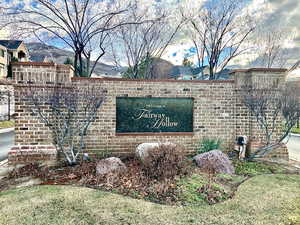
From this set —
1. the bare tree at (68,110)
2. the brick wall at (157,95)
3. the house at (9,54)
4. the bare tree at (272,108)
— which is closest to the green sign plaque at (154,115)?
the brick wall at (157,95)

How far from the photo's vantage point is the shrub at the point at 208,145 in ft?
19.2

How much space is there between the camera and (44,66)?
515 cm

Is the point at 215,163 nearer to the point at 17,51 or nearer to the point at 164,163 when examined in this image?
the point at 164,163

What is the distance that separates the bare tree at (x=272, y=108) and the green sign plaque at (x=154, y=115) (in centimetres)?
190

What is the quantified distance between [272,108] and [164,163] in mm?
4297

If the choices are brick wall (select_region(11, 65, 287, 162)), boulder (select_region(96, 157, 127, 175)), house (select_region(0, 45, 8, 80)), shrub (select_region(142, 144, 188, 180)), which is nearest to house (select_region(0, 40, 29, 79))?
house (select_region(0, 45, 8, 80))

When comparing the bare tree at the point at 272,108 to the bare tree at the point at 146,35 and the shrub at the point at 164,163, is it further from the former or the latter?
the bare tree at the point at 146,35

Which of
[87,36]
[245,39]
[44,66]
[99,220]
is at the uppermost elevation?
[245,39]

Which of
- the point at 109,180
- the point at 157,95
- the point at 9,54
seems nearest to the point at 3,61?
the point at 9,54

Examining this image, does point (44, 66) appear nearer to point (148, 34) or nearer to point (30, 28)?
point (30, 28)

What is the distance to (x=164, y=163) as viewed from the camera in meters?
4.17

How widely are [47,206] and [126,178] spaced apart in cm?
153

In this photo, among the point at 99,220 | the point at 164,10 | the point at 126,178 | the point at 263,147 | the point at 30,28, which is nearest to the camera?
the point at 99,220

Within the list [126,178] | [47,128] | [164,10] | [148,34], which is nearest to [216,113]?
[126,178]
